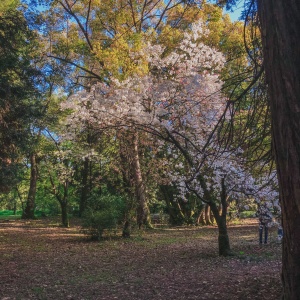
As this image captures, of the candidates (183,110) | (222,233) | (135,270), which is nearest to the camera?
(135,270)

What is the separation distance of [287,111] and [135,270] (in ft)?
21.2

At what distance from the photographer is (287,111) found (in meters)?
2.48

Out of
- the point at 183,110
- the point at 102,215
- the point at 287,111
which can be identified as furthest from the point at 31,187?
the point at 287,111

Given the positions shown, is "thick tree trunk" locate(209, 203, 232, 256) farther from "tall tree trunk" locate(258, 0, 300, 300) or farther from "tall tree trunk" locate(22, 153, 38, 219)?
"tall tree trunk" locate(22, 153, 38, 219)

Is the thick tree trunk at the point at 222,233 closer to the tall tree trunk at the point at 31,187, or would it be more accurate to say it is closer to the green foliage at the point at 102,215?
the green foliage at the point at 102,215

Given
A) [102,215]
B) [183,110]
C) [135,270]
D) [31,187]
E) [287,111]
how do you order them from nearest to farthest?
1. [287,111]
2. [135,270]
3. [183,110]
4. [102,215]
5. [31,187]

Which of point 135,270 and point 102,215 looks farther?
point 102,215

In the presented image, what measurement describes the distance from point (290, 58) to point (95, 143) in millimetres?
13393

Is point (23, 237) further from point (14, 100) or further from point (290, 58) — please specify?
point (290, 58)

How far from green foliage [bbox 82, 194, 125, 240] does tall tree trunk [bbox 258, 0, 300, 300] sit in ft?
36.0

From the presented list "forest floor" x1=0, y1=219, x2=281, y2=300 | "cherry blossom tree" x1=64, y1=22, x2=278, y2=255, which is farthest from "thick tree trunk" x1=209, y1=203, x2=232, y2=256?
"forest floor" x1=0, y1=219, x2=281, y2=300

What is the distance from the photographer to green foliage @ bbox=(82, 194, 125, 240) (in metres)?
13.2

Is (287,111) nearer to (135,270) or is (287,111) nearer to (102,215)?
(135,270)

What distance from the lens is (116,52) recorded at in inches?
470
